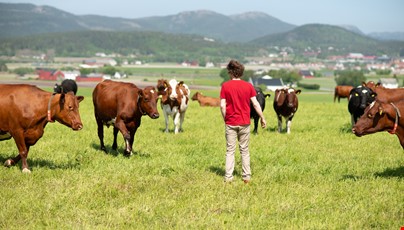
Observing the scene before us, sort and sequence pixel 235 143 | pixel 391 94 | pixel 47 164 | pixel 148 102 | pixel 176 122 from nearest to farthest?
pixel 235 143 → pixel 47 164 → pixel 148 102 → pixel 391 94 → pixel 176 122

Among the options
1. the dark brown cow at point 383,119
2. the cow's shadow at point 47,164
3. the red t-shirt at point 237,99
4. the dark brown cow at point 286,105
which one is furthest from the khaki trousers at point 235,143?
the dark brown cow at point 286,105

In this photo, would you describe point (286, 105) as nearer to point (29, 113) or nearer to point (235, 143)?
point (235, 143)

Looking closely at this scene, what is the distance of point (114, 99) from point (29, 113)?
3.13 meters

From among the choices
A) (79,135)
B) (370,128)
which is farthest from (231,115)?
(79,135)

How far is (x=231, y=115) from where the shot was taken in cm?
955

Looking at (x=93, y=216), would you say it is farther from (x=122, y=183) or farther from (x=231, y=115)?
(x=231, y=115)

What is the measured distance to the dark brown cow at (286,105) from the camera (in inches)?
734

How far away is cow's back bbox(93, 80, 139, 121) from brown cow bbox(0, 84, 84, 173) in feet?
7.37

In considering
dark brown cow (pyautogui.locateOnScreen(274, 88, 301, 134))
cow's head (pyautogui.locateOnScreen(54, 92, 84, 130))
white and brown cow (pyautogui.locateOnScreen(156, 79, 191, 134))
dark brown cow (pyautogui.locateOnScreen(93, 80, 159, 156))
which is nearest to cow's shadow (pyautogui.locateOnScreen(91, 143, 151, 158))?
dark brown cow (pyautogui.locateOnScreen(93, 80, 159, 156))

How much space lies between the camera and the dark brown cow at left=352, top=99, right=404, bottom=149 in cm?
976

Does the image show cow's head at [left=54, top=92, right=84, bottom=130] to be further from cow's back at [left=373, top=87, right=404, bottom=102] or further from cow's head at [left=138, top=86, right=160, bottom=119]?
cow's back at [left=373, top=87, right=404, bottom=102]

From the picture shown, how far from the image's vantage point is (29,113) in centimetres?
1023

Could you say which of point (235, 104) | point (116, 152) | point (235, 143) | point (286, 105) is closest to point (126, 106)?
point (116, 152)

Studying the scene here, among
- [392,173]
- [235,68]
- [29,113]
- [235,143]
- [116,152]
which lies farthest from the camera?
[116,152]
